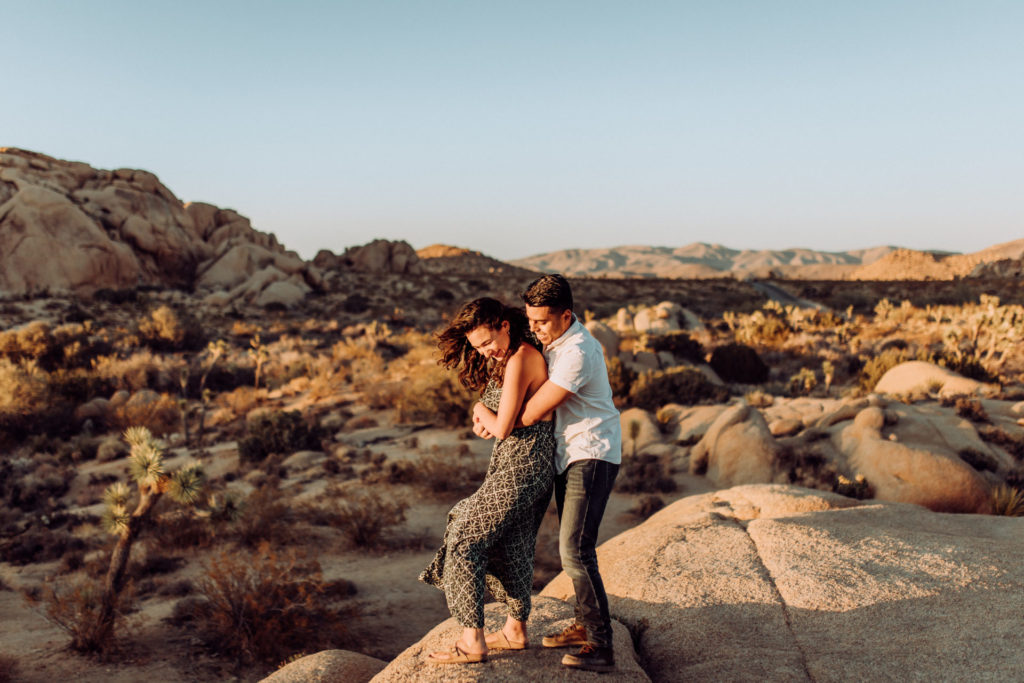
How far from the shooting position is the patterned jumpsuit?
3.16 m

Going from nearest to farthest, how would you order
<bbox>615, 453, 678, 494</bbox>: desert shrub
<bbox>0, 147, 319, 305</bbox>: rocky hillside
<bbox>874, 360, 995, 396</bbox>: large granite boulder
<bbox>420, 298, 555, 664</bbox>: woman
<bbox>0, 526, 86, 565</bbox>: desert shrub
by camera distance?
<bbox>420, 298, 555, 664</bbox>: woman
<bbox>0, 526, 86, 565</bbox>: desert shrub
<bbox>615, 453, 678, 494</bbox>: desert shrub
<bbox>874, 360, 995, 396</bbox>: large granite boulder
<bbox>0, 147, 319, 305</bbox>: rocky hillside

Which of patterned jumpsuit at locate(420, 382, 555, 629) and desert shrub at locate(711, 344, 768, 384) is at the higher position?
patterned jumpsuit at locate(420, 382, 555, 629)

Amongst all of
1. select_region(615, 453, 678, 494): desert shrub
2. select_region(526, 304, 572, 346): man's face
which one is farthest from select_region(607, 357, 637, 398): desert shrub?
select_region(526, 304, 572, 346): man's face

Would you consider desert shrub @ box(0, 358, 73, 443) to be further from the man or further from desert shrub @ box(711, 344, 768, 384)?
desert shrub @ box(711, 344, 768, 384)

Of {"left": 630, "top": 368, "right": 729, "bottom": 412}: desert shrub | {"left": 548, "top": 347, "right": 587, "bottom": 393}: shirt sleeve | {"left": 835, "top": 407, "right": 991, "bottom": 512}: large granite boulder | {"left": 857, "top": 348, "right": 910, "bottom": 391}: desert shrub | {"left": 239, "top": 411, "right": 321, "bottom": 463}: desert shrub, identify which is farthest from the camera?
{"left": 857, "top": 348, "right": 910, "bottom": 391}: desert shrub

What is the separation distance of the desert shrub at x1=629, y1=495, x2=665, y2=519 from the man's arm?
261 inches

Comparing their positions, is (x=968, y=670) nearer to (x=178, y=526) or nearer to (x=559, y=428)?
(x=559, y=428)

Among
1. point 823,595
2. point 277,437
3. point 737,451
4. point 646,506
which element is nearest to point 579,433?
point 823,595

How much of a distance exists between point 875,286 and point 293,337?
149 ft

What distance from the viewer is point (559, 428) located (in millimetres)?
3275

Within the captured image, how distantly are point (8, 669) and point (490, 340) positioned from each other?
547 centimetres

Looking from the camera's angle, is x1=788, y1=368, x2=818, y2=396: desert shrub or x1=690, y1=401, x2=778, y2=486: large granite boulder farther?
x1=788, y1=368, x2=818, y2=396: desert shrub

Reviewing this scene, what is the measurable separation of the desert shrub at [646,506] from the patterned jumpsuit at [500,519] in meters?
6.12

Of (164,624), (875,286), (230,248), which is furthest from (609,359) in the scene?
(875,286)
